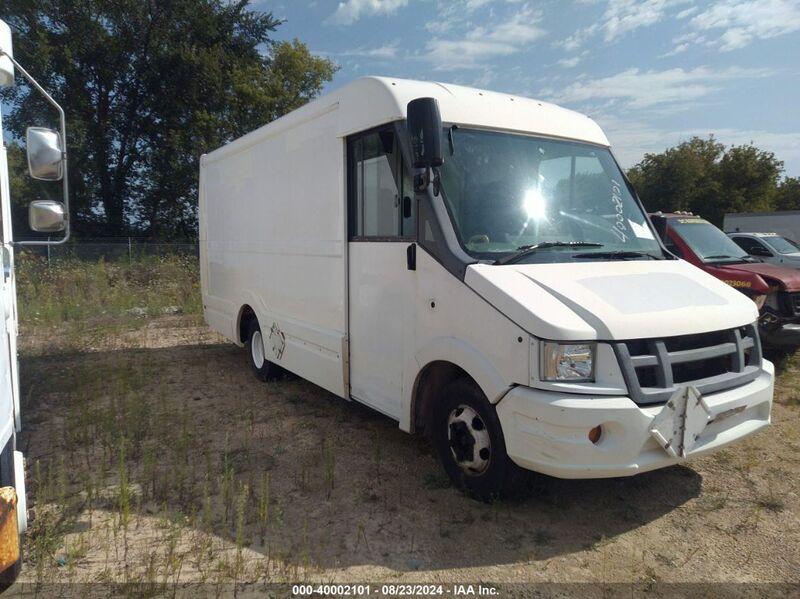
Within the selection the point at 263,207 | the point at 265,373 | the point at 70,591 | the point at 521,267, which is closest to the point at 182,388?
the point at 265,373

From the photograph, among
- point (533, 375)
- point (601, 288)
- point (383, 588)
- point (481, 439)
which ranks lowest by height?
point (383, 588)

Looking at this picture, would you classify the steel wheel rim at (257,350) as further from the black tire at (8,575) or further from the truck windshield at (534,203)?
the black tire at (8,575)

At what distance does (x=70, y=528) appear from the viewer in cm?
366

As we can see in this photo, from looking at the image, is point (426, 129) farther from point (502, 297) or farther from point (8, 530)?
point (8, 530)

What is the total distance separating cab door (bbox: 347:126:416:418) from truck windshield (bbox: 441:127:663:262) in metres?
0.42

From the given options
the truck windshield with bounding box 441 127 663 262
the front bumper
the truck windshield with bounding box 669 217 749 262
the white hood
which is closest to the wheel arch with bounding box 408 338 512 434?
the front bumper

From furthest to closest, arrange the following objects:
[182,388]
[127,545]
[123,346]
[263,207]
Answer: [123,346] < [182,388] < [263,207] < [127,545]

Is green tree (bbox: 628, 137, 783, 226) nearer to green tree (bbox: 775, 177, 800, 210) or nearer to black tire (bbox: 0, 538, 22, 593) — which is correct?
green tree (bbox: 775, 177, 800, 210)

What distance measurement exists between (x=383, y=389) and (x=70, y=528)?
7.52ft

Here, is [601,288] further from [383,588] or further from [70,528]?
[70,528]

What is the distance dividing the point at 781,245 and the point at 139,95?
23.9m

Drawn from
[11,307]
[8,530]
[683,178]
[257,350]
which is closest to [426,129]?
[11,307]

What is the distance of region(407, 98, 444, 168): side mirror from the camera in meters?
3.59

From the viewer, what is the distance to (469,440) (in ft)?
12.6
